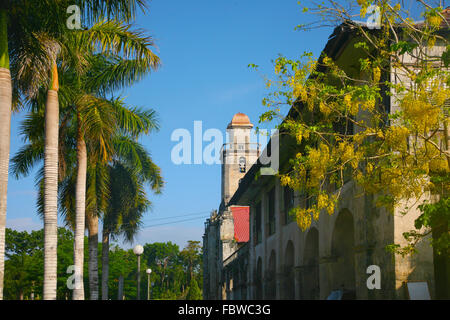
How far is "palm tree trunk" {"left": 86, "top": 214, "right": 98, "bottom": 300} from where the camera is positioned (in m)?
25.5

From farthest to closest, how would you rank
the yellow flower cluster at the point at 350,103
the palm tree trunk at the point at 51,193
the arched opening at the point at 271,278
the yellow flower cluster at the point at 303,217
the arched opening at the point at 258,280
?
the arched opening at the point at 258,280 < the arched opening at the point at 271,278 < the palm tree trunk at the point at 51,193 < the yellow flower cluster at the point at 303,217 < the yellow flower cluster at the point at 350,103

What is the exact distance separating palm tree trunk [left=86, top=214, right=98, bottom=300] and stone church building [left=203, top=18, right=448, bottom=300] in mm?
7155

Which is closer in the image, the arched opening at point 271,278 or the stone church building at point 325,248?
the stone church building at point 325,248

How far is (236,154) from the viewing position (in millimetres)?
76188

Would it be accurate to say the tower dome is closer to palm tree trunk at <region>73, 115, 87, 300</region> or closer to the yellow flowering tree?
palm tree trunk at <region>73, 115, 87, 300</region>

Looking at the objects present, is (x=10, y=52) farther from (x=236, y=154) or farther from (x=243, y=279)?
(x=236, y=154)

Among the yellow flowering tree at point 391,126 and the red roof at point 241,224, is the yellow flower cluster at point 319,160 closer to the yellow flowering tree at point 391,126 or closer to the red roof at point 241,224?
the yellow flowering tree at point 391,126


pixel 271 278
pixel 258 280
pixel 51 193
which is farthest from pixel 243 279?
pixel 51 193

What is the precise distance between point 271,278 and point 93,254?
8006mm

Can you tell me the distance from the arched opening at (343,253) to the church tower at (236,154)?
170 feet

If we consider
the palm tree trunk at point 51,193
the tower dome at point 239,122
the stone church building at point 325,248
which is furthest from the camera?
the tower dome at point 239,122

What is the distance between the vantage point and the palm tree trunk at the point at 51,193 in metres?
16.3

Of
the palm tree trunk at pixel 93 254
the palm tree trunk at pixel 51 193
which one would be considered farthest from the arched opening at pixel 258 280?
the palm tree trunk at pixel 51 193
